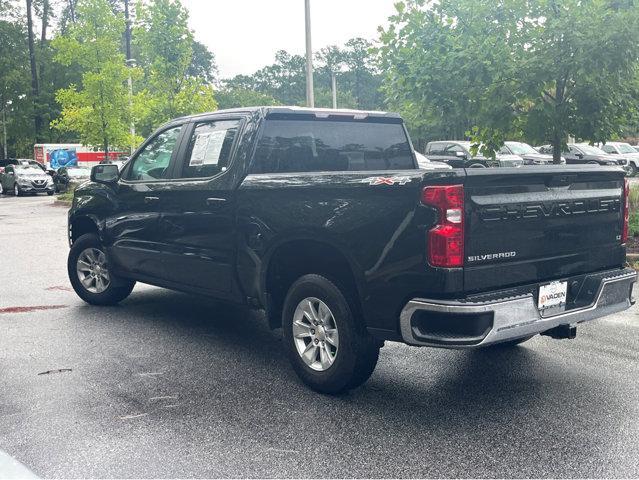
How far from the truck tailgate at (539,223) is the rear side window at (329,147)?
1.86 m

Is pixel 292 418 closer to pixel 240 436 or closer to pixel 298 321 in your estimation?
pixel 240 436

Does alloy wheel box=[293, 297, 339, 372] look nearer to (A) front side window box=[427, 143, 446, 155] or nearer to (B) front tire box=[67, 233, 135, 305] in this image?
(B) front tire box=[67, 233, 135, 305]

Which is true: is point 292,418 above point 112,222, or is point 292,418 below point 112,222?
below

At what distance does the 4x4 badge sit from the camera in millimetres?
4109

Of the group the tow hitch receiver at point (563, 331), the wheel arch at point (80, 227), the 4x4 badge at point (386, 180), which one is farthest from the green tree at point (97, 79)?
the tow hitch receiver at point (563, 331)

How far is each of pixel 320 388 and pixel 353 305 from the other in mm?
612

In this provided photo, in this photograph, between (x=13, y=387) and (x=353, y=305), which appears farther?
(x=13, y=387)

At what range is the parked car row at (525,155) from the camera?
26.8 m

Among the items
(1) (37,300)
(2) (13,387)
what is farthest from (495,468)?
(1) (37,300)

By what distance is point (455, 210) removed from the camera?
3.99m

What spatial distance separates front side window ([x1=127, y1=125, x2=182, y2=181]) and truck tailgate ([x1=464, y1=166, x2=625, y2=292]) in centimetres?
318

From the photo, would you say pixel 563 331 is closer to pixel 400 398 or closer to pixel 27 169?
pixel 400 398

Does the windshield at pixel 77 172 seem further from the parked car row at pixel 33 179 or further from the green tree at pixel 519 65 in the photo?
the green tree at pixel 519 65

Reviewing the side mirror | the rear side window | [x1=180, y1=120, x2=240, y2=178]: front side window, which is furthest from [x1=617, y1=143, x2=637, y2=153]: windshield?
[x1=180, y1=120, x2=240, y2=178]: front side window
